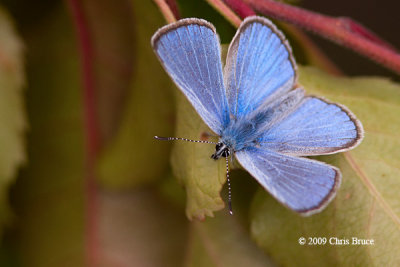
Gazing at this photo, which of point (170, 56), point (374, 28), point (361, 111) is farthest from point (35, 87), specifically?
point (374, 28)

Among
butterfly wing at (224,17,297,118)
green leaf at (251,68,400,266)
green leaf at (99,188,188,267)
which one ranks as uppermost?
butterfly wing at (224,17,297,118)

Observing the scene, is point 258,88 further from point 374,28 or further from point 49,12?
point 374,28

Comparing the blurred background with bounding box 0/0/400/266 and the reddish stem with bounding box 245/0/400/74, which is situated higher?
the reddish stem with bounding box 245/0/400/74

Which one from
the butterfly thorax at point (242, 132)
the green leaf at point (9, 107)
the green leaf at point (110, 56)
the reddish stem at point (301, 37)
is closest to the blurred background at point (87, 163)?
the green leaf at point (110, 56)

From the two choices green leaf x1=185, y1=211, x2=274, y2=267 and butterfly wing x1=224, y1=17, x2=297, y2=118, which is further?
green leaf x1=185, y1=211, x2=274, y2=267

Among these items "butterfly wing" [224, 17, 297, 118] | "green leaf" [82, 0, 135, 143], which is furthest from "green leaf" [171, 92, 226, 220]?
"green leaf" [82, 0, 135, 143]

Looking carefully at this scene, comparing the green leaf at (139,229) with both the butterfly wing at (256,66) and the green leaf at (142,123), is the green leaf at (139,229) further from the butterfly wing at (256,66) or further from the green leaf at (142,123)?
the butterfly wing at (256,66)

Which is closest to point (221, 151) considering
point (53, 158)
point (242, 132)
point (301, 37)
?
point (242, 132)

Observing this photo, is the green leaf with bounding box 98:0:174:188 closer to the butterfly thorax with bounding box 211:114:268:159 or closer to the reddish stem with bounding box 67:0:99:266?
the reddish stem with bounding box 67:0:99:266
